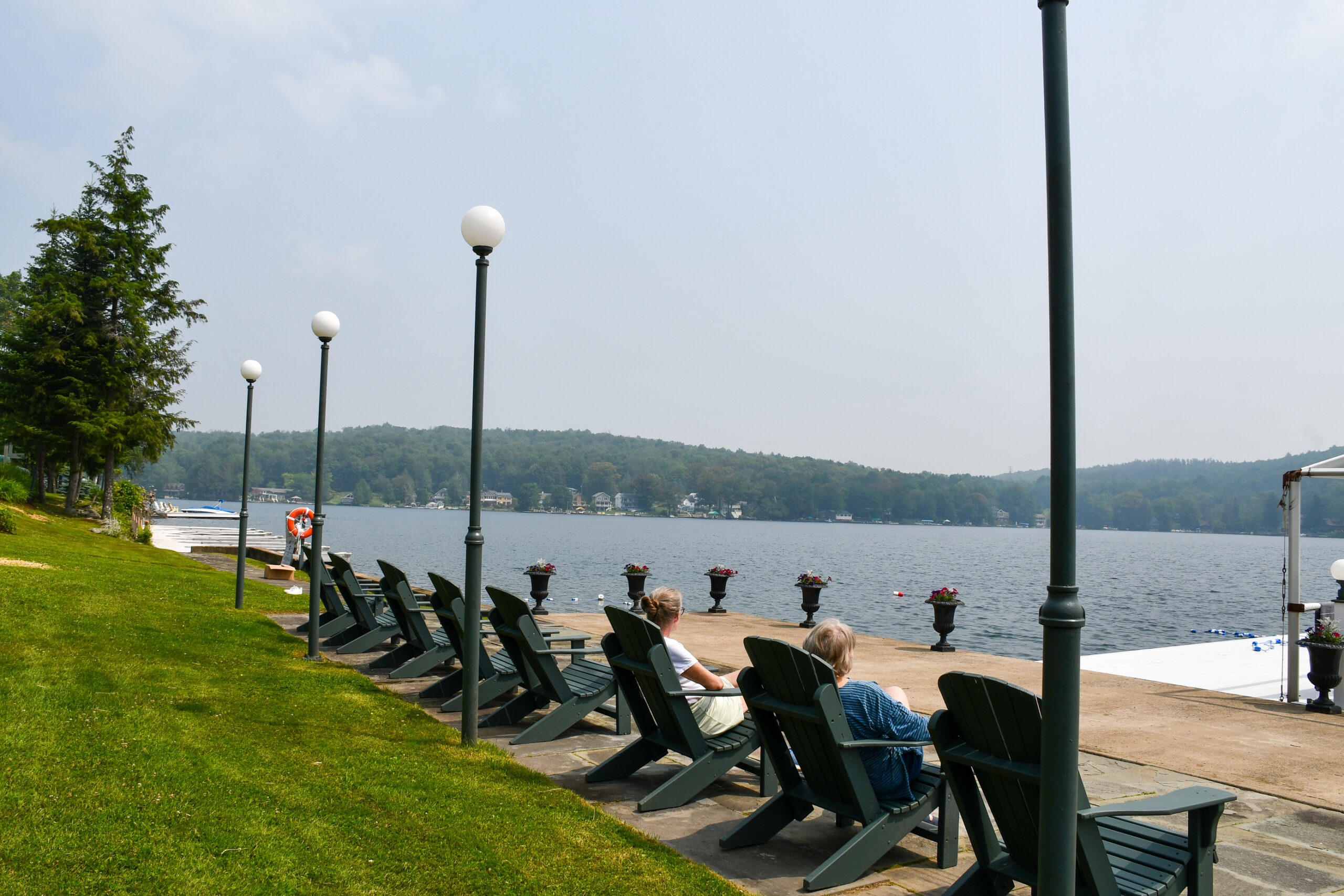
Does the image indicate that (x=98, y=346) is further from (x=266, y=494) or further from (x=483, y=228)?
(x=266, y=494)

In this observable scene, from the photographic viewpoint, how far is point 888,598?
38.4 metres

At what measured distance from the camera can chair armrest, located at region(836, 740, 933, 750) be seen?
3.68m

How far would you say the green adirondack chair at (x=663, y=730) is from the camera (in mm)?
4699

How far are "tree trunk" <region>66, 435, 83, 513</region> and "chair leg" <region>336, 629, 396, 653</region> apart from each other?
99.9 ft

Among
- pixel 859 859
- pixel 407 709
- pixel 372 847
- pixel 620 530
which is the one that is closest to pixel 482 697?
pixel 407 709

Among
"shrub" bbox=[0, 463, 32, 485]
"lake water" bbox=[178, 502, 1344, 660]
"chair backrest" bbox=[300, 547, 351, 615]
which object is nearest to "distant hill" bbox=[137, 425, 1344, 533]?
"lake water" bbox=[178, 502, 1344, 660]

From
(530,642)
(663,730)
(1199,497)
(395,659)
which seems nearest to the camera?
(663,730)

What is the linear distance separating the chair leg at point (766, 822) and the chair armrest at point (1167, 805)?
5.11ft

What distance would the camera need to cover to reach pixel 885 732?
3879mm

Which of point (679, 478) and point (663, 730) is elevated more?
point (679, 478)

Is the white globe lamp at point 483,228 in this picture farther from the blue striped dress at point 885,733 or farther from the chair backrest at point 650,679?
the blue striped dress at point 885,733

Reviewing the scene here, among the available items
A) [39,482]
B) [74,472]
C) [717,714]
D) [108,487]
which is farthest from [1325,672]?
[39,482]

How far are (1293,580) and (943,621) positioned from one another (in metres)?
4.58

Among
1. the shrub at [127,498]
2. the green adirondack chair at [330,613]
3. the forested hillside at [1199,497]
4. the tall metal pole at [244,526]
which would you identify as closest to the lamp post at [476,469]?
the green adirondack chair at [330,613]
